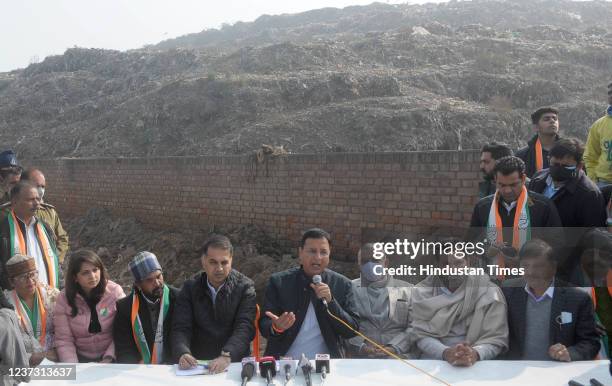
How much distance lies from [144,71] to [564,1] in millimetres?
29524

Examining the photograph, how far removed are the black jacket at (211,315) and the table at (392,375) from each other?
536mm

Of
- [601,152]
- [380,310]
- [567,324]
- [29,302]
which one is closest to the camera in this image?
[567,324]

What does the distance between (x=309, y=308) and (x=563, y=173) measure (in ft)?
6.88

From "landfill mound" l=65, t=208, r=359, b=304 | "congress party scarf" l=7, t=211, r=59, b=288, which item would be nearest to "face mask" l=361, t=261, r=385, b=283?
"congress party scarf" l=7, t=211, r=59, b=288

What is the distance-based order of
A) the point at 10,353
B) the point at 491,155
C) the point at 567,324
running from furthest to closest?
the point at 491,155 → the point at 567,324 → the point at 10,353

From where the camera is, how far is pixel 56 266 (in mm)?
4598

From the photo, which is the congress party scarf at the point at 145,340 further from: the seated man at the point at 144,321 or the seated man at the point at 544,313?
the seated man at the point at 544,313

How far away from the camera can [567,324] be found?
10.4 ft

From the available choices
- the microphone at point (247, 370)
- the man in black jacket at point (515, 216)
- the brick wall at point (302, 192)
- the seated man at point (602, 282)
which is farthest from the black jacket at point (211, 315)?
the brick wall at point (302, 192)

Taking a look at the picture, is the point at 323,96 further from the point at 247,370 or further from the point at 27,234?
the point at 247,370

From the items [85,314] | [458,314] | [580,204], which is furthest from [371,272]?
[85,314]

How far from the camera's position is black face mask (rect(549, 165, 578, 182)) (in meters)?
3.91

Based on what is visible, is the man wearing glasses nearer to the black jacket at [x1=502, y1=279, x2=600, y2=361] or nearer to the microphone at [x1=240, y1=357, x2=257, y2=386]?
the black jacket at [x1=502, y1=279, x2=600, y2=361]

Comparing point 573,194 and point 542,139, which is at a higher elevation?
point 542,139
